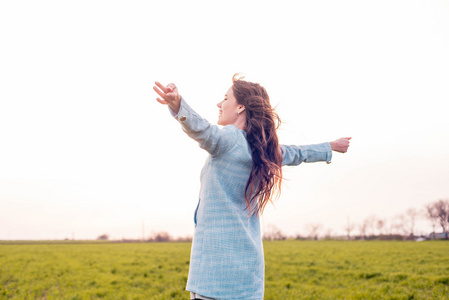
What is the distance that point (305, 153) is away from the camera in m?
2.73

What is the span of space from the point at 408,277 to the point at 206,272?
11.4m

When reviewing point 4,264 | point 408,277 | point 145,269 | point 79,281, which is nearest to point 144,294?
point 79,281

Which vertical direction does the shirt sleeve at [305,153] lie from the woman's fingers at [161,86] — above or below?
below

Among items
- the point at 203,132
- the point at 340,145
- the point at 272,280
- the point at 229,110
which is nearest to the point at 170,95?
the point at 203,132

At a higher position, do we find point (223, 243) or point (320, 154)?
point (320, 154)

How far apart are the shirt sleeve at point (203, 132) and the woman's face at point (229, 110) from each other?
15.1 inches

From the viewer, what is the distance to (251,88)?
2469mm

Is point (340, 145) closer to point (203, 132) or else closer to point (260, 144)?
point (260, 144)

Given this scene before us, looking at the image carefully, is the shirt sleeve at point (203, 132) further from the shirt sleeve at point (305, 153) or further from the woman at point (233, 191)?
the shirt sleeve at point (305, 153)

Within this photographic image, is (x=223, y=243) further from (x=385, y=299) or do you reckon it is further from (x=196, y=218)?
(x=385, y=299)

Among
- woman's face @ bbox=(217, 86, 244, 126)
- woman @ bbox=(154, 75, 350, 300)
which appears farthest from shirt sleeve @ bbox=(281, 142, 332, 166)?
woman's face @ bbox=(217, 86, 244, 126)

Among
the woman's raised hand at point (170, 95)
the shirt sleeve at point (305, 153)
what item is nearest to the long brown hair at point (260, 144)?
the shirt sleeve at point (305, 153)

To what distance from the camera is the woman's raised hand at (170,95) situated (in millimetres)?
1863

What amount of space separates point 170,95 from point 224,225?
0.81 m
